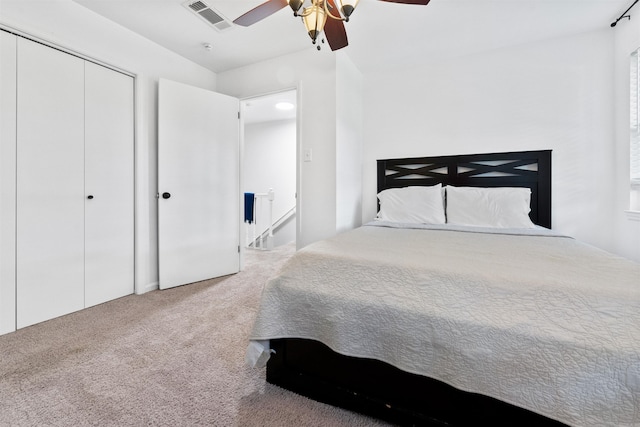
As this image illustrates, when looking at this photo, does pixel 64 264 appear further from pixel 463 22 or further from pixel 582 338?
pixel 463 22

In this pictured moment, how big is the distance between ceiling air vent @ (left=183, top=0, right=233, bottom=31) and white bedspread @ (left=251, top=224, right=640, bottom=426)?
2071mm

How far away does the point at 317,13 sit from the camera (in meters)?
1.51

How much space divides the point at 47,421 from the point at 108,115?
Answer: 219 centimetres

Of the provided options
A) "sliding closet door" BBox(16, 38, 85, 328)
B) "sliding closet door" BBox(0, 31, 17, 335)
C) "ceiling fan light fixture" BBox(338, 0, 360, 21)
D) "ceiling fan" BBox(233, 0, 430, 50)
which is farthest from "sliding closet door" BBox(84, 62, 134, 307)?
"ceiling fan light fixture" BBox(338, 0, 360, 21)

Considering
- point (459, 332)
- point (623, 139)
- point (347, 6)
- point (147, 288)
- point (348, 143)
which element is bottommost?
point (147, 288)

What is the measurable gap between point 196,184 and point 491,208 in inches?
111

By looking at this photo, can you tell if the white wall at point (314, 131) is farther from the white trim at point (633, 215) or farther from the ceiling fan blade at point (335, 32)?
the white trim at point (633, 215)

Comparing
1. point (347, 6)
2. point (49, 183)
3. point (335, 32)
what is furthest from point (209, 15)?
point (49, 183)

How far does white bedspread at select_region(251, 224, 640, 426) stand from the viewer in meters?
0.79

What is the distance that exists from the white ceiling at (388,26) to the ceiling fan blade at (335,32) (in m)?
0.43

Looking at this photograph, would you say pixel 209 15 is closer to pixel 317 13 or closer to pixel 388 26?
pixel 317 13

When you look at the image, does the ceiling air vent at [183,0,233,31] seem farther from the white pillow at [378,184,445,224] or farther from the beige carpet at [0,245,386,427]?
the beige carpet at [0,245,386,427]

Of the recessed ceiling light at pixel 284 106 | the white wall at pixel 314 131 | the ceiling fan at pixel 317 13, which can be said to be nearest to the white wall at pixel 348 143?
the white wall at pixel 314 131

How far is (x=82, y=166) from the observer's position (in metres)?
2.15
